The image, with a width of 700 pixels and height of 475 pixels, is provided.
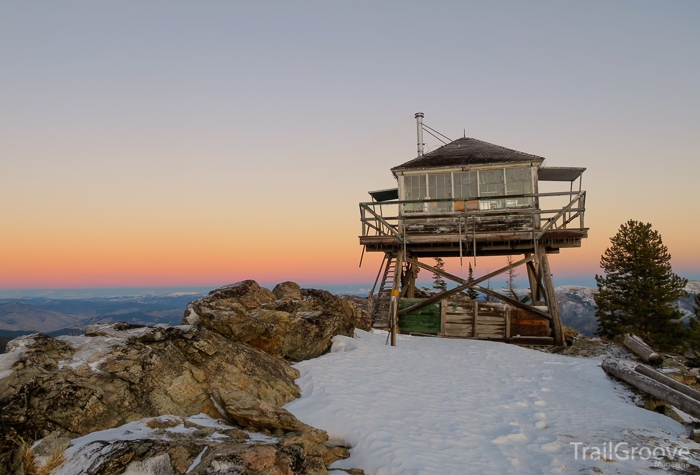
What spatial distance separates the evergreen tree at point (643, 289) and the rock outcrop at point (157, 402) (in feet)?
96.4

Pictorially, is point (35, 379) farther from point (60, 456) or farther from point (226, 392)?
point (226, 392)

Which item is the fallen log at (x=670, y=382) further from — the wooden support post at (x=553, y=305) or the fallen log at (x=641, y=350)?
the wooden support post at (x=553, y=305)

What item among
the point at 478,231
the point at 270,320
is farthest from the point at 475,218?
the point at 270,320

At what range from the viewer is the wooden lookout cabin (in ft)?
54.7

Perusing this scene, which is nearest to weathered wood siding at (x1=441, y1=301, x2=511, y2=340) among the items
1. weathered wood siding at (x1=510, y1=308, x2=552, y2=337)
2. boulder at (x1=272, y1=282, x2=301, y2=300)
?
weathered wood siding at (x1=510, y1=308, x2=552, y2=337)

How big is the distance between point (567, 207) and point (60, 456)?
17513 millimetres

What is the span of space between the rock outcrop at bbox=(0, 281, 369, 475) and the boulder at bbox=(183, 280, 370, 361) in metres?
0.08

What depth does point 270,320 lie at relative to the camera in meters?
11.0

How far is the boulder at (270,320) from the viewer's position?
9719 millimetres

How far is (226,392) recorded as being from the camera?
6.69 m

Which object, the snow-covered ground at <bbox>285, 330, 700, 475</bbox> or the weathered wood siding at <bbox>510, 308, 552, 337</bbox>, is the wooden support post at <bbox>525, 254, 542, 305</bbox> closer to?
the weathered wood siding at <bbox>510, 308, 552, 337</bbox>

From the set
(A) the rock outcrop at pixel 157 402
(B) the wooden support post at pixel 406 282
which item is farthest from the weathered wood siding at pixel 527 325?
(A) the rock outcrop at pixel 157 402

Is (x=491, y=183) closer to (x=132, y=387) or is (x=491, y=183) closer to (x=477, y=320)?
(x=477, y=320)

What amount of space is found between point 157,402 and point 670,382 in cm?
1107
